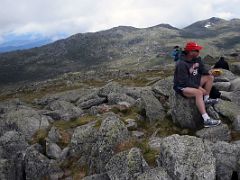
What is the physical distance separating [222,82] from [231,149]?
13818 mm

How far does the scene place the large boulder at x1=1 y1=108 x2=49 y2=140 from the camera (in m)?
27.9

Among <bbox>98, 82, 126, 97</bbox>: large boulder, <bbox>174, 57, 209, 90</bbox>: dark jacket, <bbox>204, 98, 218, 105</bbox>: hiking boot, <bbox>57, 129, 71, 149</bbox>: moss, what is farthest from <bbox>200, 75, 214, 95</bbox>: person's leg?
<bbox>98, 82, 126, 97</bbox>: large boulder

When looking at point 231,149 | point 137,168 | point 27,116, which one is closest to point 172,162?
point 137,168

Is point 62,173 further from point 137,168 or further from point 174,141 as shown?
point 174,141

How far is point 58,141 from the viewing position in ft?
A: 83.7

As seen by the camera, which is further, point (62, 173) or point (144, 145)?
point (62, 173)

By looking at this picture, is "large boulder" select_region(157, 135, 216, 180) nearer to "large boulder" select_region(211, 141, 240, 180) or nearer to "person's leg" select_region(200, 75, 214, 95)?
"large boulder" select_region(211, 141, 240, 180)

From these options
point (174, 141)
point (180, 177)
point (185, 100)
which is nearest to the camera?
point (180, 177)

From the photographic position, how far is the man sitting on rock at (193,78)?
20.3 m

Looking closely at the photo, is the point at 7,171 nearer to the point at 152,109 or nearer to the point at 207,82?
the point at 152,109

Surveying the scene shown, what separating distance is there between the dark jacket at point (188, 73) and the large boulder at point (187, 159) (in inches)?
194

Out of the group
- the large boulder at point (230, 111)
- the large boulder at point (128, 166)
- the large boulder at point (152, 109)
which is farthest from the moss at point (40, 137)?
the large boulder at point (230, 111)

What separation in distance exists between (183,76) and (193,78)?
0.87 metres

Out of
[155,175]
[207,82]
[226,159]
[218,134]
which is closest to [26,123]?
[207,82]
